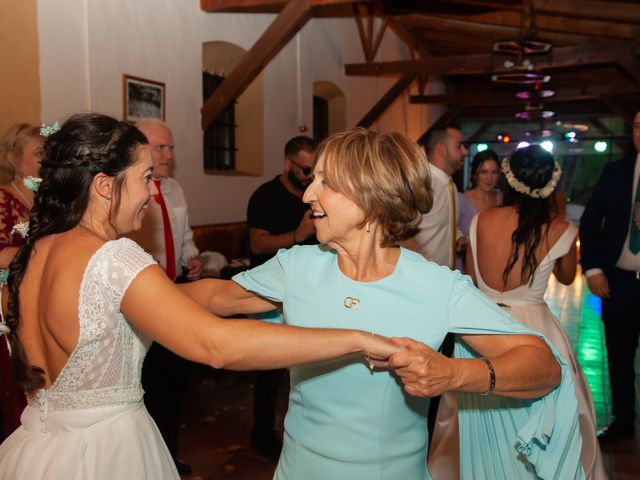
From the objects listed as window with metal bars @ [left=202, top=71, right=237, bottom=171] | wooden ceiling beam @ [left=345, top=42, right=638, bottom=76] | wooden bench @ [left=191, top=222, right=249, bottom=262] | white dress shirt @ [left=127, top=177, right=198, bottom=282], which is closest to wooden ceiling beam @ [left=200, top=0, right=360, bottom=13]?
window with metal bars @ [left=202, top=71, right=237, bottom=171]

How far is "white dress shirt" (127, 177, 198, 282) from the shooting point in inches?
121

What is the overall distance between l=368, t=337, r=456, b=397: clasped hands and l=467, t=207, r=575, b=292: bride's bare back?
1.68m

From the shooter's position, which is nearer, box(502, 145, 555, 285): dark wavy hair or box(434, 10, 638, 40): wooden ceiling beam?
box(502, 145, 555, 285): dark wavy hair

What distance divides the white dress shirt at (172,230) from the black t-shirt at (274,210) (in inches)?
16.1

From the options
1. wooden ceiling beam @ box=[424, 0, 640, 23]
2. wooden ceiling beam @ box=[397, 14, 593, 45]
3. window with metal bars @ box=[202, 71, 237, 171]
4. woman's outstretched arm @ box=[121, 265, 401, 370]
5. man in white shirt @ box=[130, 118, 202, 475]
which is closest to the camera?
woman's outstretched arm @ box=[121, 265, 401, 370]

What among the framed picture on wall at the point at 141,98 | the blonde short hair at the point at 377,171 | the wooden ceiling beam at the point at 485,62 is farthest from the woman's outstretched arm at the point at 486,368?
the wooden ceiling beam at the point at 485,62

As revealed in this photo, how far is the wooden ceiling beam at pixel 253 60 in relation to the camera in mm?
6105

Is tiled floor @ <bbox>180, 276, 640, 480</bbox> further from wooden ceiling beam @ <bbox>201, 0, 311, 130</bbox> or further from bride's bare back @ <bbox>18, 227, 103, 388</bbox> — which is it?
wooden ceiling beam @ <bbox>201, 0, 311, 130</bbox>

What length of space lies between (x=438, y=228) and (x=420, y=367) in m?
2.46

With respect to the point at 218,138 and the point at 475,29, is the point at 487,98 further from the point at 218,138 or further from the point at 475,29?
the point at 218,138

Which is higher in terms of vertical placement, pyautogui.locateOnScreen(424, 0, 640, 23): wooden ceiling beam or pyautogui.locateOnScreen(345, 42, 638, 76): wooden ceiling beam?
pyautogui.locateOnScreen(424, 0, 640, 23): wooden ceiling beam

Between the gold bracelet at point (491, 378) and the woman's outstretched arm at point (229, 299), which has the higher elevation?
the woman's outstretched arm at point (229, 299)

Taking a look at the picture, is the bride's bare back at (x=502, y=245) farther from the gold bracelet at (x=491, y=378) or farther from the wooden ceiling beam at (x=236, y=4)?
the wooden ceiling beam at (x=236, y=4)

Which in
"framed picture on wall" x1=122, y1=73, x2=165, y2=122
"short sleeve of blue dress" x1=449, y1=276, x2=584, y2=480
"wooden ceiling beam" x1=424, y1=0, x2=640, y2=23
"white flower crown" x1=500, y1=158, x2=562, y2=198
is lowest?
"short sleeve of blue dress" x1=449, y1=276, x2=584, y2=480
